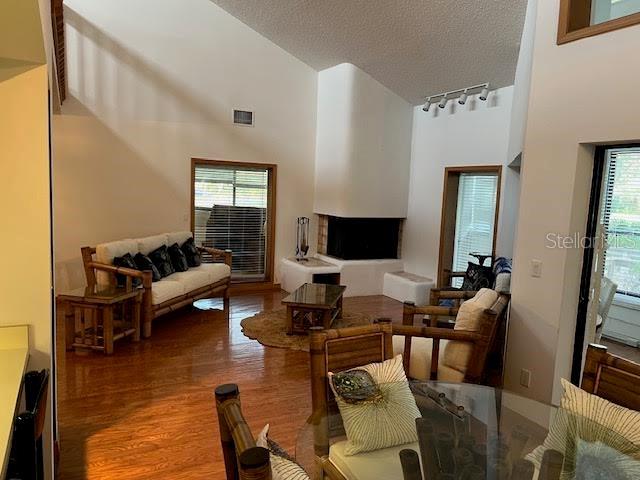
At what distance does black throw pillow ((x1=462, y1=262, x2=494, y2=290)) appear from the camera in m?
4.75

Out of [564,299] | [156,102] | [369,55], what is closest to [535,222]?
[564,299]

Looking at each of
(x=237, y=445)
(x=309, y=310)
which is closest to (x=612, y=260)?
(x=309, y=310)

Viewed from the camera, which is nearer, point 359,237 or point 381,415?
point 381,415

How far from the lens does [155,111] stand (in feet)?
20.4

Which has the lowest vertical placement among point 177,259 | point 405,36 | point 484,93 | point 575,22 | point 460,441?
point 460,441

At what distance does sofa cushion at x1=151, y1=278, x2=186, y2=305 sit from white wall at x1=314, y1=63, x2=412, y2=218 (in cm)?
267

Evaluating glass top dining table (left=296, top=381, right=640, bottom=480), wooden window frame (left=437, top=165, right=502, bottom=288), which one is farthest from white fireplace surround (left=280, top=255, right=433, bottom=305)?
glass top dining table (left=296, top=381, right=640, bottom=480)

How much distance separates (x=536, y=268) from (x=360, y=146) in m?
3.92

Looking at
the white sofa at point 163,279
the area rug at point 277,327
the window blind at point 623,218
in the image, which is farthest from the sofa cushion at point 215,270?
the window blind at point 623,218

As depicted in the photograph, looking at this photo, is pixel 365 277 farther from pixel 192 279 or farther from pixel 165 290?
pixel 165 290

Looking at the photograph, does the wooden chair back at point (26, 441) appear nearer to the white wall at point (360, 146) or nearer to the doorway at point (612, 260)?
the doorway at point (612, 260)

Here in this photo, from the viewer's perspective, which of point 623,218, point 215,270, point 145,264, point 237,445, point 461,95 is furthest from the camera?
point 461,95

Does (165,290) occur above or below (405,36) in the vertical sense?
below

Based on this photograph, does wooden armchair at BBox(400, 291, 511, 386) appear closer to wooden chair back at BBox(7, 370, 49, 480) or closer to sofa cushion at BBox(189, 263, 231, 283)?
wooden chair back at BBox(7, 370, 49, 480)
